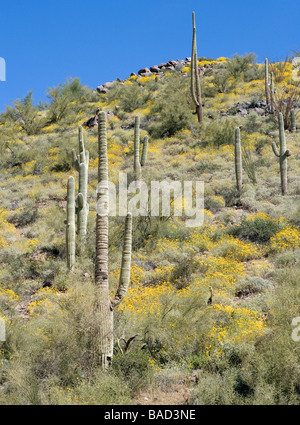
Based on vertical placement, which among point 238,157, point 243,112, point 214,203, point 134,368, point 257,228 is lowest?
point 134,368

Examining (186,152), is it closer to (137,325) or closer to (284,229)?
(284,229)

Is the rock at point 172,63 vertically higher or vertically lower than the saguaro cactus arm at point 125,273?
higher

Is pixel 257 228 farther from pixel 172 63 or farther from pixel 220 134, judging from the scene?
pixel 172 63

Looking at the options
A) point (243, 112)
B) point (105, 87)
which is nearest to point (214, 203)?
point (243, 112)

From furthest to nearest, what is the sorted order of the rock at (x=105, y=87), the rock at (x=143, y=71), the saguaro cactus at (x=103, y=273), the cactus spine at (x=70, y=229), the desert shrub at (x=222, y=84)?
the rock at (x=143, y=71)
the rock at (x=105, y=87)
the desert shrub at (x=222, y=84)
the cactus spine at (x=70, y=229)
the saguaro cactus at (x=103, y=273)

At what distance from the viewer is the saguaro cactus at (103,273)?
6402 millimetres

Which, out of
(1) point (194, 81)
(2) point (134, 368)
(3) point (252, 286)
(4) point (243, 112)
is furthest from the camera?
(4) point (243, 112)

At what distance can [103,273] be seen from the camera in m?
6.81

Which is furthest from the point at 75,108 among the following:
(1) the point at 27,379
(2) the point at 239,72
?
(1) the point at 27,379

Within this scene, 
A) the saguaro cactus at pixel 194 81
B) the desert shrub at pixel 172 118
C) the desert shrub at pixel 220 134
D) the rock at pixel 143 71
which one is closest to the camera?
the desert shrub at pixel 220 134

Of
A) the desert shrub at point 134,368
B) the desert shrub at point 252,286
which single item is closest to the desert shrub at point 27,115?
the desert shrub at point 252,286

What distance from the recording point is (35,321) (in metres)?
8.04

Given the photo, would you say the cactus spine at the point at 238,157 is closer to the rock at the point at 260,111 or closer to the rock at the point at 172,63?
the rock at the point at 260,111

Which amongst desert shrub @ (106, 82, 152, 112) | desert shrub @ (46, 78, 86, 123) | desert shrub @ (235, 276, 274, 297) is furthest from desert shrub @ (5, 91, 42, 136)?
desert shrub @ (235, 276, 274, 297)
